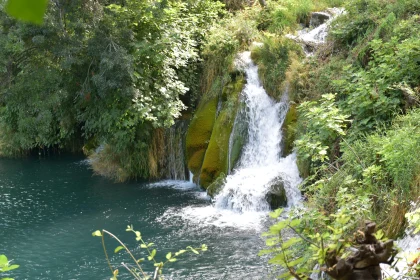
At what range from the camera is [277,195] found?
27.9ft

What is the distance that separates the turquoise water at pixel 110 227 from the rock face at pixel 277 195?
0.51 metres

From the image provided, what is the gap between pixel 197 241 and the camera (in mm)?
7414

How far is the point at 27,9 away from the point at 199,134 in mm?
10411

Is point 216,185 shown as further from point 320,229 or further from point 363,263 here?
point 363,263

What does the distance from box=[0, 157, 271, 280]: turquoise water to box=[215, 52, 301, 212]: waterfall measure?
37 cm

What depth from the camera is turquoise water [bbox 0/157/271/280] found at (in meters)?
6.70

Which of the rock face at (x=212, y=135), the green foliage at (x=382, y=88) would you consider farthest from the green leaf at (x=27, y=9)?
the rock face at (x=212, y=135)

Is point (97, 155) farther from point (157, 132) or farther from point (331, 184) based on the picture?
point (331, 184)

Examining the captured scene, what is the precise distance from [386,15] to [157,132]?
5863 mm

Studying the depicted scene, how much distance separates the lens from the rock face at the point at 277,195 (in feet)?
27.9

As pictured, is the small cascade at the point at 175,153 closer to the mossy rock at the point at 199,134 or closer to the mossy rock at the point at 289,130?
the mossy rock at the point at 199,134

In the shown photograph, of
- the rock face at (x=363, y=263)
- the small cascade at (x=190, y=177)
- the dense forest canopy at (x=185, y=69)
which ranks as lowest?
the small cascade at (x=190, y=177)

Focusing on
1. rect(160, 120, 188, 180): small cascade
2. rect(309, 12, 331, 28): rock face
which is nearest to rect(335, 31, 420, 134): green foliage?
rect(160, 120, 188, 180): small cascade

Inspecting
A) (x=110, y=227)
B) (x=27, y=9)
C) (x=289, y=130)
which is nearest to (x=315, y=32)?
(x=289, y=130)
